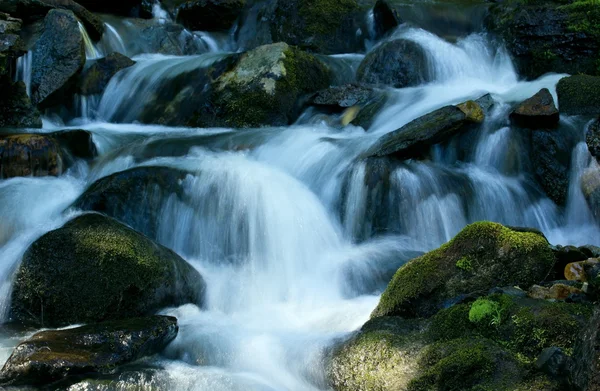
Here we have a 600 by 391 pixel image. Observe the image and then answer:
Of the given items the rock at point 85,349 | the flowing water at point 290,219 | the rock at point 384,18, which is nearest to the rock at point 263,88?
the flowing water at point 290,219

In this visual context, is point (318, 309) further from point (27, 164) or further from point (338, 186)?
point (27, 164)

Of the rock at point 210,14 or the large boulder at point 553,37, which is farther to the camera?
the rock at point 210,14

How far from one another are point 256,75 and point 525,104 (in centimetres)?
511

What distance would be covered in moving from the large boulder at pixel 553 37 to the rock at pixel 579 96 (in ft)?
7.04

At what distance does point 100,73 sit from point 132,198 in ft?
20.8

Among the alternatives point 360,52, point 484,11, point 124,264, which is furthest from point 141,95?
point 484,11

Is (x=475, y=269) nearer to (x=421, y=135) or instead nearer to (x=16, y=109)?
(x=421, y=135)

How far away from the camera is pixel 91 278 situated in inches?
243

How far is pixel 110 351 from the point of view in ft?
16.0

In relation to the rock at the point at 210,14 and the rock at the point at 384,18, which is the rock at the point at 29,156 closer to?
the rock at the point at 384,18

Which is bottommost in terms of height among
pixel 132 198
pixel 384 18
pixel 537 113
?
pixel 132 198

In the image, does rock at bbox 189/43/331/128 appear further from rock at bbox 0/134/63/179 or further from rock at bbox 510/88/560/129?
rock at bbox 510/88/560/129

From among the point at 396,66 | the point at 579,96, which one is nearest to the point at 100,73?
the point at 396,66

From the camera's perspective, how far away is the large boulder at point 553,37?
12305 millimetres
